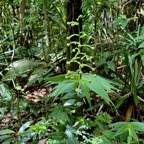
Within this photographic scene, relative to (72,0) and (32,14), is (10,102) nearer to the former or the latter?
(72,0)

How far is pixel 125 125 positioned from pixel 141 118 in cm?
84

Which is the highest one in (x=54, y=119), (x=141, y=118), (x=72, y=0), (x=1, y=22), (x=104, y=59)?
(x=72, y=0)

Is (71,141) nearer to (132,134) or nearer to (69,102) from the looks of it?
(132,134)

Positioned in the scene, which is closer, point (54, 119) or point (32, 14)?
point (54, 119)

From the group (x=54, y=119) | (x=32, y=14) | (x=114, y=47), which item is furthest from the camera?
(x=32, y=14)

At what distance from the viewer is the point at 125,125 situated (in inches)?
76.3

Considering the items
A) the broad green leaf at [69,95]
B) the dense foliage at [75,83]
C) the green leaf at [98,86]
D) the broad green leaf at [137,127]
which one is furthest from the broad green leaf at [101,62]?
the green leaf at [98,86]

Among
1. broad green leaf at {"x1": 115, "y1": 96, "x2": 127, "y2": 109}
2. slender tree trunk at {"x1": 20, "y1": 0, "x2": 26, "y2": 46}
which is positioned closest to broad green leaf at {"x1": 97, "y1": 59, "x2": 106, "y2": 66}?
broad green leaf at {"x1": 115, "y1": 96, "x2": 127, "y2": 109}

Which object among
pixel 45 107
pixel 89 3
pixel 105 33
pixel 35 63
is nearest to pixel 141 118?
pixel 45 107

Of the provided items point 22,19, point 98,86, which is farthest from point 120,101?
point 22,19

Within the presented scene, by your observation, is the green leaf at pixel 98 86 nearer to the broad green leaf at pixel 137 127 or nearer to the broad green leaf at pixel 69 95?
the broad green leaf at pixel 137 127

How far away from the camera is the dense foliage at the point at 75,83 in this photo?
194 centimetres

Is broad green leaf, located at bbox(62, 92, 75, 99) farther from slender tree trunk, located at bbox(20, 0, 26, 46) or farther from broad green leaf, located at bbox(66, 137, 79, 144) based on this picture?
slender tree trunk, located at bbox(20, 0, 26, 46)

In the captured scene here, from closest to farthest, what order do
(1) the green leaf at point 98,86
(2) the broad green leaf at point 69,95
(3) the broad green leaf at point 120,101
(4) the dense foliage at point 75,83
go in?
(1) the green leaf at point 98,86, (4) the dense foliage at point 75,83, (2) the broad green leaf at point 69,95, (3) the broad green leaf at point 120,101
